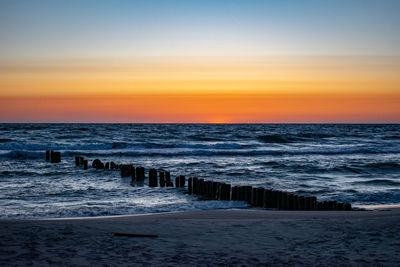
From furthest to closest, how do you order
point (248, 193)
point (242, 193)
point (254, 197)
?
point (242, 193), point (248, 193), point (254, 197)

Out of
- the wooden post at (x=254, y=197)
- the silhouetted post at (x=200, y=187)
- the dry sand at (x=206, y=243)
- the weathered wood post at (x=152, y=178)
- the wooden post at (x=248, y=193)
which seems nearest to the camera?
the dry sand at (x=206, y=243)

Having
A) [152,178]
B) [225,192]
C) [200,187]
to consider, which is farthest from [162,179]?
[225,192]

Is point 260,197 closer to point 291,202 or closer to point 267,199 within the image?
point 267,199

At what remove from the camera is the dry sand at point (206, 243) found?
496 centimetres

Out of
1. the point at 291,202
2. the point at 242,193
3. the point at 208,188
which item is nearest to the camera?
the point at 291,202

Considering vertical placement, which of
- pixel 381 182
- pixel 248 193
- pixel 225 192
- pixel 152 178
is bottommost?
pixel 381 182

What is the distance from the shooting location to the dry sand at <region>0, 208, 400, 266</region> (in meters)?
4.96

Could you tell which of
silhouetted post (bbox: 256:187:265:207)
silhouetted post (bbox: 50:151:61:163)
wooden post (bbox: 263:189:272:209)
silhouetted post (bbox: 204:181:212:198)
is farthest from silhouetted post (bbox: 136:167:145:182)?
silhouetted post (bbox: 50:151:61:163)

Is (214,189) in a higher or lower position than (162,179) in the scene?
higher

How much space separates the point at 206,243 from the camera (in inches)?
230

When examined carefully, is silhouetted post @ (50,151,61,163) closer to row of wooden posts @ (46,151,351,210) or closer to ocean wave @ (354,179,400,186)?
row of wooden posts @ (46,151,351,210)

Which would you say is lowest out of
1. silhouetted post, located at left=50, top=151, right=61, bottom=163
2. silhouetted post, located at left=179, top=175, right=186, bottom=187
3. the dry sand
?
silhouetted post, located at left=50, top=151, right=61, bottom=163

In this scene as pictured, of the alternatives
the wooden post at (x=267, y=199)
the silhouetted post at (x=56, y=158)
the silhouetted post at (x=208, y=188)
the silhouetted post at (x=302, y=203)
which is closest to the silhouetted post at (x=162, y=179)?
the silhouetted post at (x=208, y=188)

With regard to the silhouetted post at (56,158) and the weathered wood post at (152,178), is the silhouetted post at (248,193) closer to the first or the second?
the weathered wood post at (152,178)
